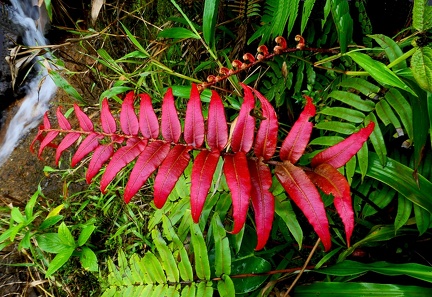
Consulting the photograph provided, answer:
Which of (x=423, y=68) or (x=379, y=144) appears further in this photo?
(x=379, y=144)

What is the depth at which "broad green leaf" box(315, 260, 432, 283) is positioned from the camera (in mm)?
1104

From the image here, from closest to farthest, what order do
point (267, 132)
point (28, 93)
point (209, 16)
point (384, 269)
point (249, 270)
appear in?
point (267, 132) < point (384, 269) < point (249, 270) < point (209, 16) < point (28, 93)

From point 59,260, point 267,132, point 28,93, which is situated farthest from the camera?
point 28,93

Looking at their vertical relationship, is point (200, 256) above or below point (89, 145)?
below

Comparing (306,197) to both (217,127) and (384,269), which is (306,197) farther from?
(384,269)

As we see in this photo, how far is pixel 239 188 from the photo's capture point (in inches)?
33.5

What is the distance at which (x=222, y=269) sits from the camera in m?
1.26

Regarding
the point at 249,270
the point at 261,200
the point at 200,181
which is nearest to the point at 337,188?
the point at 261,200

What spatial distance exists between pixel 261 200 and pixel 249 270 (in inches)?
22.7

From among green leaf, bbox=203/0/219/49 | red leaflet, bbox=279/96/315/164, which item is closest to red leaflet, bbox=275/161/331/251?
red leaflet, bbox=279/96/315/164

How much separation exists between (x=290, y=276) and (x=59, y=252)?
1166 millimetres

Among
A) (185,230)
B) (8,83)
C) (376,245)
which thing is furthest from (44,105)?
(376,245)

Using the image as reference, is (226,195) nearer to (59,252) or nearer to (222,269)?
(222,269)

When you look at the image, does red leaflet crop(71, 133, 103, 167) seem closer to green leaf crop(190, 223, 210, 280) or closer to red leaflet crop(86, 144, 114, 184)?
red leaflet crop(86, 144, 114, 184)
